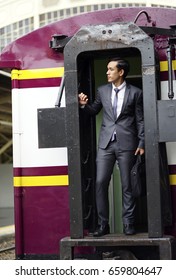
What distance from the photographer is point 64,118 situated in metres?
4.68

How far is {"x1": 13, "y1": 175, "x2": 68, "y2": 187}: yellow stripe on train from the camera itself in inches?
199

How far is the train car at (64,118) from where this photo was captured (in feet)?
15.2

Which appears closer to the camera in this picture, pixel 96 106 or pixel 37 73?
pixel 96 106

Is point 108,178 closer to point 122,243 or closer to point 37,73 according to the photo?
point 122,243

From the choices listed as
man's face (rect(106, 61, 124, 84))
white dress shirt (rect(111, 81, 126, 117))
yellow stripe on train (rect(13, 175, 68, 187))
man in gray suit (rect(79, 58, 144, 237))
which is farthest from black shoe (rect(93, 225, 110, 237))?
man's face (rect(106, 61, 124, 84))

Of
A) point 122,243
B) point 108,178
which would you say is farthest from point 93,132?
point 122,243

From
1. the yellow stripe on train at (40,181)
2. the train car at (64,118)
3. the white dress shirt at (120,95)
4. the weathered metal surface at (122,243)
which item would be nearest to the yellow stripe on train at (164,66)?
the train car at (64,118)

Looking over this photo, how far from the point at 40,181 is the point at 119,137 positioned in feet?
2.93

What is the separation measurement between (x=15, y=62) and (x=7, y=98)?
7.73 metres

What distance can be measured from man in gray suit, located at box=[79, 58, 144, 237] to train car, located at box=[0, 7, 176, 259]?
0.15 metres

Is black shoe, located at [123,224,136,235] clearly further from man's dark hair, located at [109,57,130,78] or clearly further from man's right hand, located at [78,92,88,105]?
man's dark hair, located at [109,57,130,78]

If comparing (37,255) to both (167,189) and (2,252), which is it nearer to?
(167,189)

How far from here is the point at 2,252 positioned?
10086 mm

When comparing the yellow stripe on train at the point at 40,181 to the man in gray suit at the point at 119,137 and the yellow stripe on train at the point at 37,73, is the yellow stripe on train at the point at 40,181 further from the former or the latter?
the yellow stripe on train at the point at 37,73
